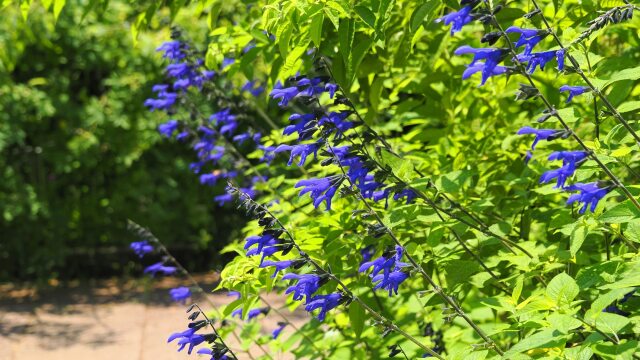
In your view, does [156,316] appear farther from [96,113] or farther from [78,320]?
[96,113]

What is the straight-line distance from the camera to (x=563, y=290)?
7.80 feet

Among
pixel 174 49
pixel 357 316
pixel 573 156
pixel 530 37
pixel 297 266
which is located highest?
pixel 174 49

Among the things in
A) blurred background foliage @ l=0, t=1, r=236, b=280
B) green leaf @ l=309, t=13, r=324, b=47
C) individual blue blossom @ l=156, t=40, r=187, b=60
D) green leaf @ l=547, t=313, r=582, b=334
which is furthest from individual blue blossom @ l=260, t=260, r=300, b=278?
blurred background foliage @ l=0, t=1, r=236, b=280

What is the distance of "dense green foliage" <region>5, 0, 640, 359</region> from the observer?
8.23ft

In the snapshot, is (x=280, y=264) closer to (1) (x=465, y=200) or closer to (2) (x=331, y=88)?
(2) (x=331, y=88)

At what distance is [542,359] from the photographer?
2311 mm

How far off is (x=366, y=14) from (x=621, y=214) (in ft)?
3.10

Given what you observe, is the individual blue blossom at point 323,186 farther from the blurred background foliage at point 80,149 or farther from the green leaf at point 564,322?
the blurred background foliage at point 80,149

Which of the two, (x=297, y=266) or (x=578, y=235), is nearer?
(x=578, y=235)

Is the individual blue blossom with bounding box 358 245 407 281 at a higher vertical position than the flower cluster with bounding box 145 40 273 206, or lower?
lower

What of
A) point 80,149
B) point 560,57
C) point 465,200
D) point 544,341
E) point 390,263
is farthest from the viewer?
point 80,149

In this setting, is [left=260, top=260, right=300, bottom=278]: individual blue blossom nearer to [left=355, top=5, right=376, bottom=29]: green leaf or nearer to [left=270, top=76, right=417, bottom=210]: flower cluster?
[left=270, top=76, right=417, bottom=210]: flower cluster

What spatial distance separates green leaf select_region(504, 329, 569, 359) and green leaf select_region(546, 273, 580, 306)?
0.15 metres

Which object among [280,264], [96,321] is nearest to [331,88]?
[280,264]
